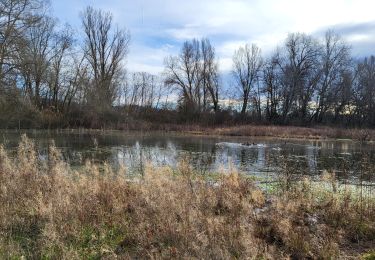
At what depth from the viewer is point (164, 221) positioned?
575cm

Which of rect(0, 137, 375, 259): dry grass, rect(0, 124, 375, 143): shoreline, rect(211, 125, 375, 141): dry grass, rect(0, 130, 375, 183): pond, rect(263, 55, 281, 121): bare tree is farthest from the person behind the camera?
rect(263, 55, 281, 121): bare tree

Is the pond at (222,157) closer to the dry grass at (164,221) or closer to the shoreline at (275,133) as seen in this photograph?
the dry grass at (164,221)

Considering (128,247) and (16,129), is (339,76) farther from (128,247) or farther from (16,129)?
(128,247)

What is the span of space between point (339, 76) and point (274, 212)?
66333 millimetres

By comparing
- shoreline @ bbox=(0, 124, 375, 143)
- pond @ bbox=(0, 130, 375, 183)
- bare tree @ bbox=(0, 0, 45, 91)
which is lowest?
pond @ bbox=(0, 130, 375, 183)

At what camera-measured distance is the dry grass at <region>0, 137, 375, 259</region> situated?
16.8 feet

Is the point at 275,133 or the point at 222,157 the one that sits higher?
the point at 275,133

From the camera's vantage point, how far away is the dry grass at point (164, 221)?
5109 millimetres

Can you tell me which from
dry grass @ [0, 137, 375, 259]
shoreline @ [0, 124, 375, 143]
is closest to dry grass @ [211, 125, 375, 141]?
shoreline @ [0, 124, 375, 143]

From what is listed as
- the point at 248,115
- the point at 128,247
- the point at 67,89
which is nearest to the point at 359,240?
the point at 128,247

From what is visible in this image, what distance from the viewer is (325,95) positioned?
66.3 m

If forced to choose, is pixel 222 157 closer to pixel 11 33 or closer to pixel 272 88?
pixel 11 33

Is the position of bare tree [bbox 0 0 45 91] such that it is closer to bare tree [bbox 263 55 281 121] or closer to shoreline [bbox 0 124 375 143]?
shoreline [bbox 0 124 375 143]

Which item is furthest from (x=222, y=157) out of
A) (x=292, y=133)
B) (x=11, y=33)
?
(x=292, y=133)
